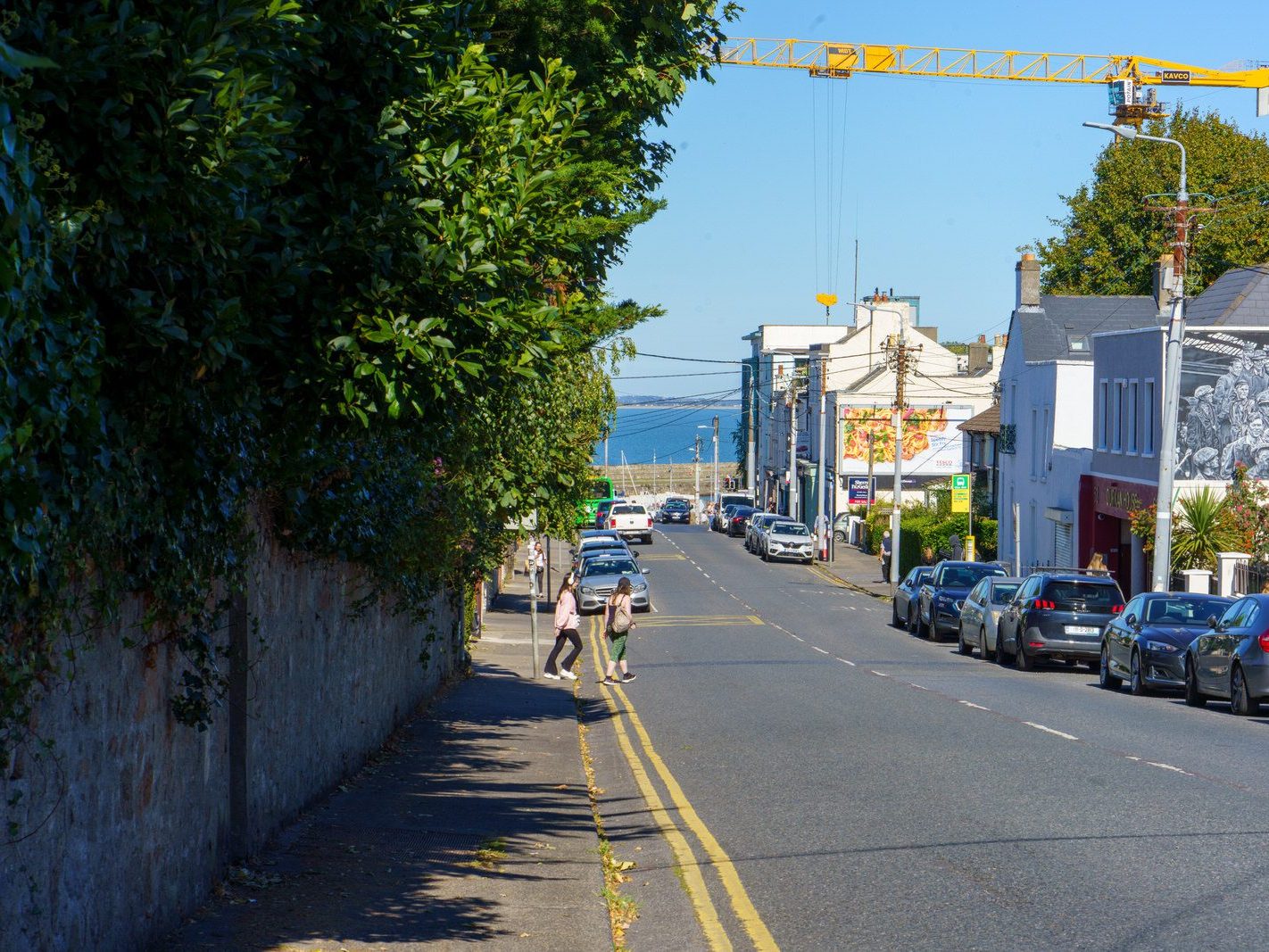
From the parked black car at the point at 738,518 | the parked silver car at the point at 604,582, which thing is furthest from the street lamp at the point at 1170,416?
the parked black car at the point at 738,518

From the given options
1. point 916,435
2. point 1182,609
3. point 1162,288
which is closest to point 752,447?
point 916,435

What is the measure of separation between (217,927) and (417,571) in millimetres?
7686

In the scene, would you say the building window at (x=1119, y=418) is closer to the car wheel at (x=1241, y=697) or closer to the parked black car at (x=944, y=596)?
the parked black car at (x=944, y=596)

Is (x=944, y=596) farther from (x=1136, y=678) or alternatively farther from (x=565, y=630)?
(x=565, y=630)

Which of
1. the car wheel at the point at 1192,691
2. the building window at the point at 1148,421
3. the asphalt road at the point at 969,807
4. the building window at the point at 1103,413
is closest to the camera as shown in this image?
the asphalt road at the point at 969,807

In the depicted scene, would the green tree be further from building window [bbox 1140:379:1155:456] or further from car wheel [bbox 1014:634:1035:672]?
car wheel [bbox 1014:634:1035:672]

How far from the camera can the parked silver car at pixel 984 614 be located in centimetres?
2969

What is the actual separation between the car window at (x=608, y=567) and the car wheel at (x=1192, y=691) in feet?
71.2

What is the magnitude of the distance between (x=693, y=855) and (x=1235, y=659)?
1155 cm

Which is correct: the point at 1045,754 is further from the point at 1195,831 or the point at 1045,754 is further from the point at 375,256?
the point at 375,256

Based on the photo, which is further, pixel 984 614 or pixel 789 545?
pixel 789 545

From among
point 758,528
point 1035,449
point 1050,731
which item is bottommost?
point 1050,731

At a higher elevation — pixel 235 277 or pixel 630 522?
pixel 235 277

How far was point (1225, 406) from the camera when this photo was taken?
132ft
